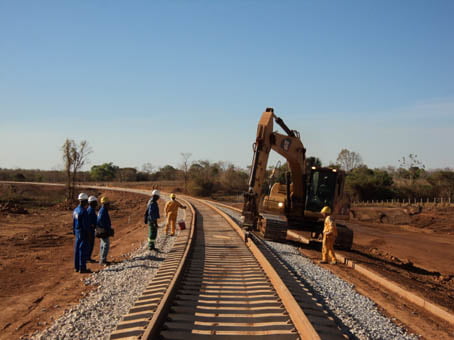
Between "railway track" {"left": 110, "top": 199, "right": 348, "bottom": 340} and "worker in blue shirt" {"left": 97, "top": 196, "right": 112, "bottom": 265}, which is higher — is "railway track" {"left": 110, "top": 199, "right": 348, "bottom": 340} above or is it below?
below

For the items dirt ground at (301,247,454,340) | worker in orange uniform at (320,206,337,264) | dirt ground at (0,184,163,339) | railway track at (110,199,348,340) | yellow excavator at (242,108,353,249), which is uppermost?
yellow excavator at (242,108,353,249)

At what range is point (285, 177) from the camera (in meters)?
16.9

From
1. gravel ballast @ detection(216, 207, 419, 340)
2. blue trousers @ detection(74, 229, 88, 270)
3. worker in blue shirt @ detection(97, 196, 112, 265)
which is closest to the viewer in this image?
gravel ballast @ detection(216, 207, 419, 340)

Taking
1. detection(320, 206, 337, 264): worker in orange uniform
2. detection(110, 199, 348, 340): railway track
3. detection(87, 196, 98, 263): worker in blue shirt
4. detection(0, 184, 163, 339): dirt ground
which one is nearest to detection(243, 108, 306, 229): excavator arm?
detection(320, 206, 337, 264): worker in orange uniform

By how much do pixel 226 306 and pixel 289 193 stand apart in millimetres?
9982

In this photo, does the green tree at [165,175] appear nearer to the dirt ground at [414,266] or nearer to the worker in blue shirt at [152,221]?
the dirt ground at [414,266]

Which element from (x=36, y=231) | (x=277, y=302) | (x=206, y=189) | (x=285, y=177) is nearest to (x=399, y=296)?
(x=277, y=302)

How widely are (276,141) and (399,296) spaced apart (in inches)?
270

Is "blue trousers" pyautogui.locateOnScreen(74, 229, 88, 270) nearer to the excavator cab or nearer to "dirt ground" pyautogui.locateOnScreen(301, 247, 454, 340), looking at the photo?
"dirt ground" pyautogui.locateOnScreen(301, 247, 454, 340)

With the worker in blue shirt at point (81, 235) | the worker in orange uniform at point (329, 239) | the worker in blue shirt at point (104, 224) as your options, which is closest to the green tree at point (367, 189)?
the worker in orange uniform at point (329, 239)

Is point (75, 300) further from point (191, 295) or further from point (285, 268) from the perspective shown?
point (285, 268)

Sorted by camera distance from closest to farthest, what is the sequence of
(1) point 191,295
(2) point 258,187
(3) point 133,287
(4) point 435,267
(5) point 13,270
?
1. (1) point 191,295
2. (3) point 133,287
3. (5) point 13,270
4. (2) point 258,187
5. (4) point 435,267

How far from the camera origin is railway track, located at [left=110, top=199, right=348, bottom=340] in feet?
18.4

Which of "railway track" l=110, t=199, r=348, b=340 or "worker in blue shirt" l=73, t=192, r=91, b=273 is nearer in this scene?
"railway track" l=110, t=199, r=348, b=340
